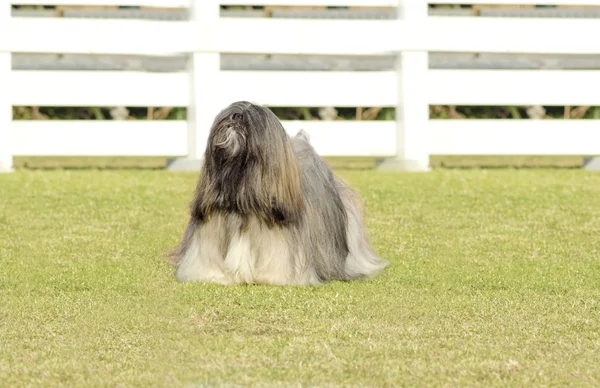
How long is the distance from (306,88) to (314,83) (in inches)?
4.5

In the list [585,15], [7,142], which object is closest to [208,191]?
[7,142]

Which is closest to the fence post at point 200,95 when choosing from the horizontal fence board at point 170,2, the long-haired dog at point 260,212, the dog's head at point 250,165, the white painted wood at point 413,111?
the horizontal fence board at point 170,2

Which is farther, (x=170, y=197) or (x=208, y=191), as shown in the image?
(x=170, y=197)

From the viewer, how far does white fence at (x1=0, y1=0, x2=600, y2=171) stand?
48.3 ft

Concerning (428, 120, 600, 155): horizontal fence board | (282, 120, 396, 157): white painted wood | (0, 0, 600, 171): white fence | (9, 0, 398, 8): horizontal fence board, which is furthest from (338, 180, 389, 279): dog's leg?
(9, 0, 398, 8): horizontal fence board

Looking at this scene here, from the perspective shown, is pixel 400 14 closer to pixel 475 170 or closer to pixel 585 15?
pixel 475 170

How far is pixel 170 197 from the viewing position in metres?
12.1

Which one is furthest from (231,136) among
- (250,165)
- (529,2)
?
(529,2)

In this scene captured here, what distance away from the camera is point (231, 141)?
7234 millimetres

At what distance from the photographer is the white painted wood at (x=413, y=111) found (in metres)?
15.1

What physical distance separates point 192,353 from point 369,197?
661 cm

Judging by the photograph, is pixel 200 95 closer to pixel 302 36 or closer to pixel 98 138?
pixel 98 138

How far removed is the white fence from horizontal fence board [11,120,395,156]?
1 centimetres

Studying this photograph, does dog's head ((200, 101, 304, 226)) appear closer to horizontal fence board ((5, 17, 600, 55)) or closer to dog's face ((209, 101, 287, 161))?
dog's face ((209, 101, 287, 161))
